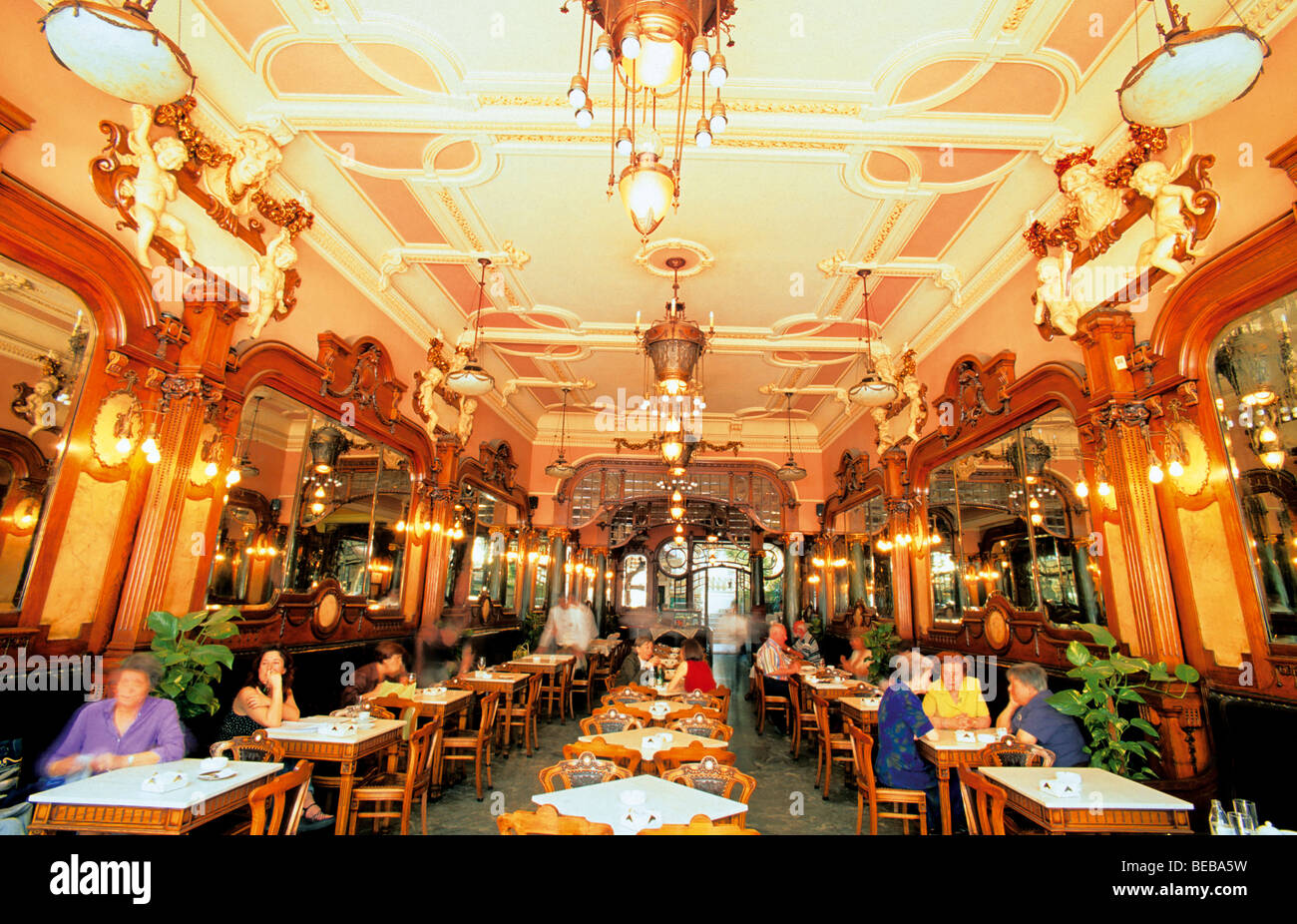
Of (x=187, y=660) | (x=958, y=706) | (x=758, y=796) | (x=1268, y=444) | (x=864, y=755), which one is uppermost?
(x=1268, y=444)

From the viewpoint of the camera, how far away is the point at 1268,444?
329cm

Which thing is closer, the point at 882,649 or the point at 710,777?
the point at 710,777

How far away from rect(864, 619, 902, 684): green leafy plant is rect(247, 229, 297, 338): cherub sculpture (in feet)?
25.1

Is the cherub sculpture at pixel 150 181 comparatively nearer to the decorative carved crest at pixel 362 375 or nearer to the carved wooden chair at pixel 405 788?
the decorative carved crest at pixel 362 375

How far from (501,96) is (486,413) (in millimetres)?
6433

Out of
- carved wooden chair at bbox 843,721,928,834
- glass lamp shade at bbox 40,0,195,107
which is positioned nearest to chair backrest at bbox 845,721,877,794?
carved wooden chair at bbox 843,721,928,834

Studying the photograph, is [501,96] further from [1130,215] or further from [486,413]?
[486,413]

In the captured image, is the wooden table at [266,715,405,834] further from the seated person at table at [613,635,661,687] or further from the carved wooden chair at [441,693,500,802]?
the seated person at table at [613,635,661,687]

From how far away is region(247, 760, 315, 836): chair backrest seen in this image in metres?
2.74

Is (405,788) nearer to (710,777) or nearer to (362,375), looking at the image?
(710,777)

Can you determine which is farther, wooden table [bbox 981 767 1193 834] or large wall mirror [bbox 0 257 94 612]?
large wall mirror [bbox 0 257 94 612]

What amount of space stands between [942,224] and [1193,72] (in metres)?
3.25

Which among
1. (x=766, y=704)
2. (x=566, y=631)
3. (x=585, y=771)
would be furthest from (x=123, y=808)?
(x=566, y=631)
